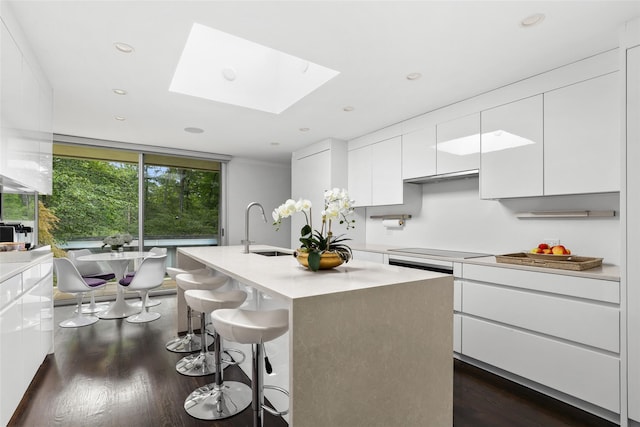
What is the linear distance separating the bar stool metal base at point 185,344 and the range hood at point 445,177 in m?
2.74

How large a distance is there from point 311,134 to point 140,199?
9.62 feet

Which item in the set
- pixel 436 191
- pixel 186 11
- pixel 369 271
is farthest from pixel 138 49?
pixel 436 191

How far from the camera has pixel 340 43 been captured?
2.19 meters

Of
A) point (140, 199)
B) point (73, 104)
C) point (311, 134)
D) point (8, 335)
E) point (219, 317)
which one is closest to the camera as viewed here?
point (219, 317)

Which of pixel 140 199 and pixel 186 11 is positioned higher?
pixel 186 11

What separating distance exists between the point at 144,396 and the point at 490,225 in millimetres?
3218

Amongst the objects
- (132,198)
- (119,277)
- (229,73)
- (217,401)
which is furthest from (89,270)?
(217,401)

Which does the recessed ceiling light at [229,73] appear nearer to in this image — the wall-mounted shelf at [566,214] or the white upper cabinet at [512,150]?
the white upper cabinet at [512,150]

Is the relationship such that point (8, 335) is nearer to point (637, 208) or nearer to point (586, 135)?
point (637, 208)

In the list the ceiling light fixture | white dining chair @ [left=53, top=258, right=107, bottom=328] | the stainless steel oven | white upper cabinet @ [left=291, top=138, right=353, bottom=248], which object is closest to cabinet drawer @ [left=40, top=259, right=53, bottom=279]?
white dining chair @ [left=53, top=258, right=107, bottom=328]

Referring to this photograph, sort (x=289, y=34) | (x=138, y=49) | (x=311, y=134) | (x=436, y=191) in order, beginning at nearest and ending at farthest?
1. (x=289, y=34)
2. (x=138, y=49)
3. (x=436, y=191)
4. (x=311, y=134)

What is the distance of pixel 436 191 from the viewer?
3.80 meters

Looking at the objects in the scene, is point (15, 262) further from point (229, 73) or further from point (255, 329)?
point (229, 73)

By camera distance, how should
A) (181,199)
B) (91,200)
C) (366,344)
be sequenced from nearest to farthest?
1. (366,344)
2. (91,200)
3. (181,199)
